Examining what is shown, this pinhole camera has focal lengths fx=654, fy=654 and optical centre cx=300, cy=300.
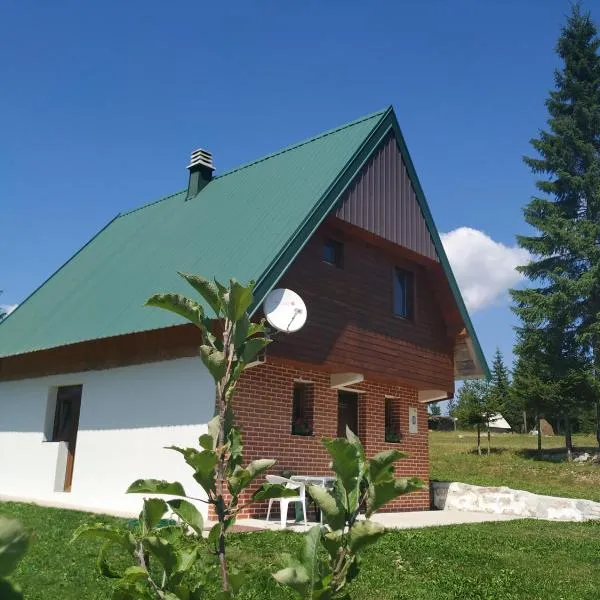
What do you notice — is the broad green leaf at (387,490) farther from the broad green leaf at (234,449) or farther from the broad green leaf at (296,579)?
the broad green leaf at (234,449)

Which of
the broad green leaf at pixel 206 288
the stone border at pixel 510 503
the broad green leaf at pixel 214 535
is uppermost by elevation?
the broad green leaf at pixel 206 288

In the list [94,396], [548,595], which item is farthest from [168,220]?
[548,595]

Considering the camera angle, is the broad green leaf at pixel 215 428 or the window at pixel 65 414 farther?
the window at pixel 65 414

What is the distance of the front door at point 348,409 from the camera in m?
13.6

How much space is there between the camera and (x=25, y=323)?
15188 millimetres

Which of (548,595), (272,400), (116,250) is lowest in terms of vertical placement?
(548,595)

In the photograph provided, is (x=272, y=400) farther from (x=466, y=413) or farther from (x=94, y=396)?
(x=466, y=413)

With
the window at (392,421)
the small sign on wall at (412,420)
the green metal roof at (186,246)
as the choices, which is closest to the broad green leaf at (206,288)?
the green metal roof at (186,246)

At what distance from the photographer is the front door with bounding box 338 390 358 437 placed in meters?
13.6

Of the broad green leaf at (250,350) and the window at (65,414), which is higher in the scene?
the window at (65,414)

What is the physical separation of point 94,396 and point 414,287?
7052 mm

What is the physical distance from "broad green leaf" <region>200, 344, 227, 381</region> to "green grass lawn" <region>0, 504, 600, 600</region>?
105 inches

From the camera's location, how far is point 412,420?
579 inches

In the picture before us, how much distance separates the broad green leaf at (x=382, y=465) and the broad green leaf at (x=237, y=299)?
615 millimetres
